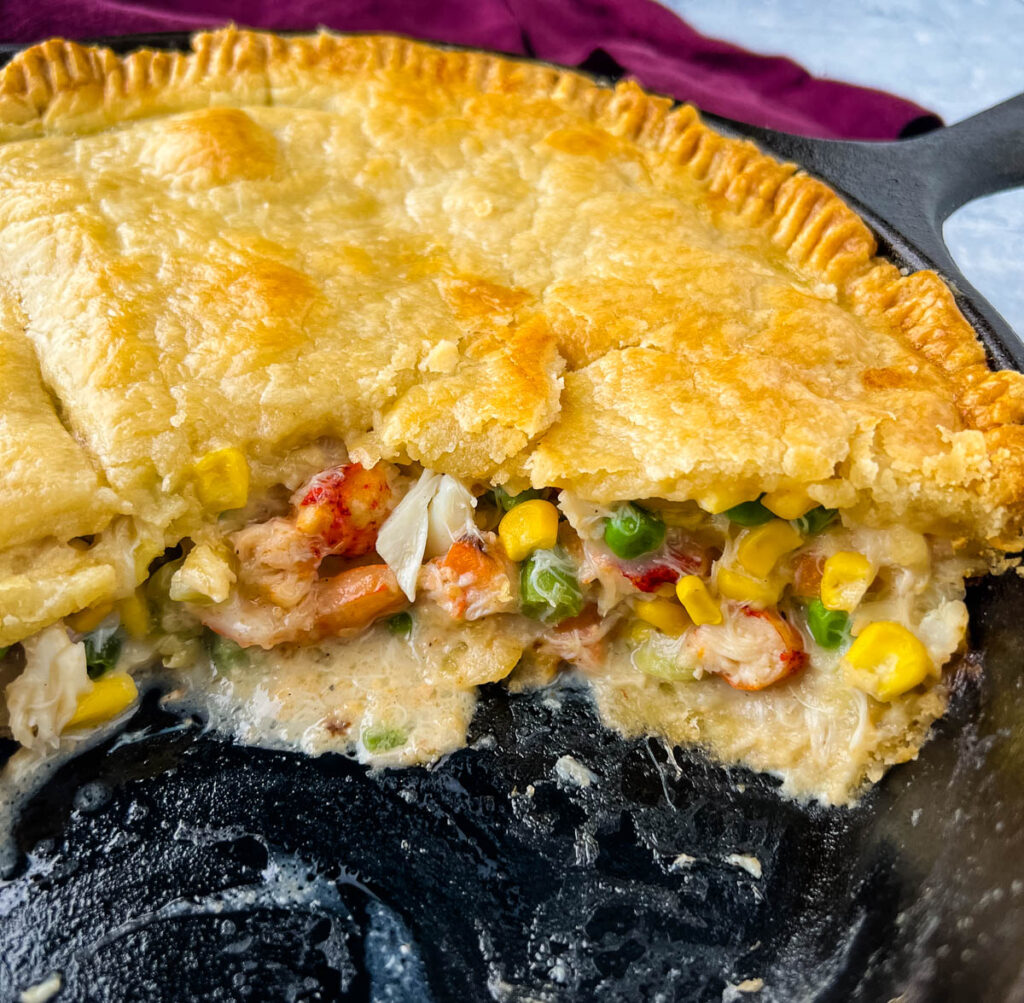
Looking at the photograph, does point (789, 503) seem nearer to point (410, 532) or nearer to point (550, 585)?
point (550, 585)

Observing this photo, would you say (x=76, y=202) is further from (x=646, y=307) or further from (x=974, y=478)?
(x=974, y=478)

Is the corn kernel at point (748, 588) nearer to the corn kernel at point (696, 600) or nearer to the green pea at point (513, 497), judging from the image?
the corn kernel at point (696, 600)

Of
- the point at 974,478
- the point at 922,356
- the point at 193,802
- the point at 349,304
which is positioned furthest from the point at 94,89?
the point at 974,478

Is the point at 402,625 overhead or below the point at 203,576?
below

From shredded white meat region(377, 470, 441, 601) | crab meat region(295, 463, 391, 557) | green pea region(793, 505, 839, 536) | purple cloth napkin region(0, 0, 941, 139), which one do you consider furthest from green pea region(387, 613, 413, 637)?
purple cloth napkin region(0, 0, 941, 139)

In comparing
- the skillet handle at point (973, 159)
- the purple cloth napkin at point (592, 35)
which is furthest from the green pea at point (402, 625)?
the purple cloth napkin at point (592, 35)

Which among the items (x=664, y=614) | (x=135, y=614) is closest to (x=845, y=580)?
(x=664, y=614)

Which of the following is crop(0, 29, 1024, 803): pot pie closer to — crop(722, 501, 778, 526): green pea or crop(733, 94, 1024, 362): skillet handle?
crop(722, 501, 778, 526): green pea
